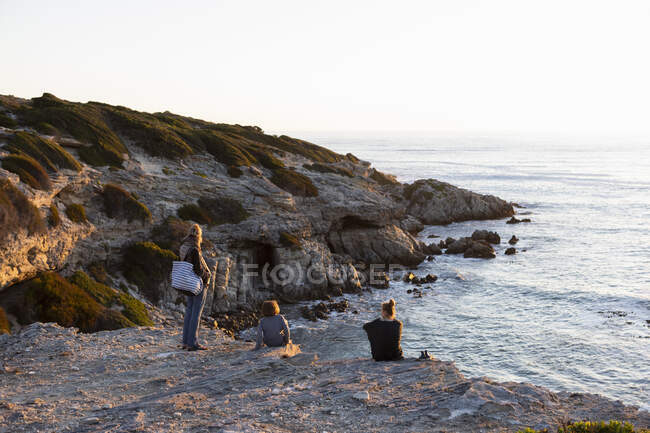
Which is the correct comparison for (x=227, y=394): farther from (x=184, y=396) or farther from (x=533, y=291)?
(x=533, y=291)

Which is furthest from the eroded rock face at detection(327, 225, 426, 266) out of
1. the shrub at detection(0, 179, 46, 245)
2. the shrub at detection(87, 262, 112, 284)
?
the shrub at detection(0, 179, 46, 245)

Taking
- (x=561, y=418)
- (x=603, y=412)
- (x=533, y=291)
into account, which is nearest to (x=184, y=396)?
(x=561, y=418)

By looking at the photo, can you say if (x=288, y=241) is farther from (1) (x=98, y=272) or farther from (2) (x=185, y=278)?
(2) (x=185, y=278)

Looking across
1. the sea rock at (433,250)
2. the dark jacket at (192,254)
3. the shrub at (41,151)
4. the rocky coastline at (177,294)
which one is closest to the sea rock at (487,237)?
the rocky coastline at (177,294)

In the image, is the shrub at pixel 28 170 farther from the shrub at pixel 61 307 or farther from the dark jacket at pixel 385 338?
the dark jacket at pixel 385 338

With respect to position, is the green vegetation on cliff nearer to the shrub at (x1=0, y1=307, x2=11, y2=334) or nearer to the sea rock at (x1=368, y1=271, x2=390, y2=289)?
the sea rock at (x1=368, y1=271, x2=390, y2=289)

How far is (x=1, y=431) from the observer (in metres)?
8.19

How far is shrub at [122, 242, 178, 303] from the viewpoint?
24.8m

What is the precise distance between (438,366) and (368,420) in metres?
3.42

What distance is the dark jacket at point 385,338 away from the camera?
12211 millimetres

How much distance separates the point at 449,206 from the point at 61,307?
171 feet

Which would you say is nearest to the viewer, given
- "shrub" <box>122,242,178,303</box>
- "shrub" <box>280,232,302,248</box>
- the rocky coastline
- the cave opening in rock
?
the rocky coastline

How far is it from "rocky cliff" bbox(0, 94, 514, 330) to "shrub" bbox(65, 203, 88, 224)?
0.10 meters

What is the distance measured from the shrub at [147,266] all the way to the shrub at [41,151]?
6.00 meters
